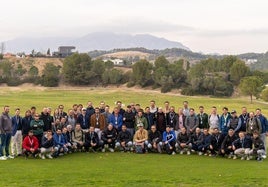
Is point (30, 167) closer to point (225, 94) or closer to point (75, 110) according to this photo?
point (75, 110)

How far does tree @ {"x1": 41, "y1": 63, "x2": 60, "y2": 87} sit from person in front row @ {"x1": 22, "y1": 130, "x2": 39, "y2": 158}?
3349 inches

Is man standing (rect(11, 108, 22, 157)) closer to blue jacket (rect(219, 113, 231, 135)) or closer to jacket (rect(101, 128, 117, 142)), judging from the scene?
jacket (rect(101, 128, 117, 142))

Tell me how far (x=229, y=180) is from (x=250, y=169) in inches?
76.5

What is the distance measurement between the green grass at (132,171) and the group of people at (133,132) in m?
0.63

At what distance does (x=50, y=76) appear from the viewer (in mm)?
101938

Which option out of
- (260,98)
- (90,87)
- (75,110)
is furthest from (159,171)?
(90,87)

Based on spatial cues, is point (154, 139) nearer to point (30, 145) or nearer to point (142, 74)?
point (30, 145)

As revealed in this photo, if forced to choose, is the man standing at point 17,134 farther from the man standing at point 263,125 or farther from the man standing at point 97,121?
the man standing at point 263,125

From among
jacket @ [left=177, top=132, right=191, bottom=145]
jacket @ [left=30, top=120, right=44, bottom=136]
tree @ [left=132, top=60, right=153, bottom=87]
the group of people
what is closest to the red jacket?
the group of people

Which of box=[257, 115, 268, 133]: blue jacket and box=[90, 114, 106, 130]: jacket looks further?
box=[90, 114, 106, 130]: jacket

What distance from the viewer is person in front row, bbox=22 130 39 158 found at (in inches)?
650

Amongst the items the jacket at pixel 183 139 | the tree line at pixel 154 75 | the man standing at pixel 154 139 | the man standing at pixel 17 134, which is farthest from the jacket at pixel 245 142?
the tree line at pixel 154 75

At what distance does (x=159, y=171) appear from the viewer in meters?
14.4

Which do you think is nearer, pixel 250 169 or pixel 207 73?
pixel 250 169
